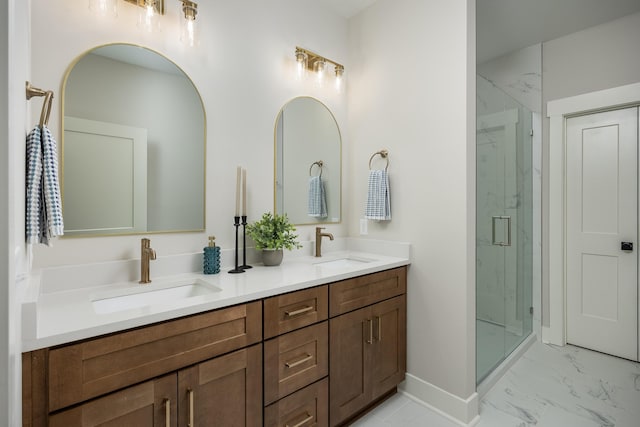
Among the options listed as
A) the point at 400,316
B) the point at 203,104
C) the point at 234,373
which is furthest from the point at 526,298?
the point at 203,104

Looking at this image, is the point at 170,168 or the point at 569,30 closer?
the point at 170,168

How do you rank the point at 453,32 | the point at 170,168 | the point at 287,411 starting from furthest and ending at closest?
the point at 453,32, the point at 170,168, the point at 287,411

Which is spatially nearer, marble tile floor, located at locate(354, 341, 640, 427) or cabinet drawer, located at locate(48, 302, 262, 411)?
cabinet drawer, located at locate(48, 302, 262, 411)

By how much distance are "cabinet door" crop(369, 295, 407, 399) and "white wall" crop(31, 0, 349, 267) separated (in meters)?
0.72

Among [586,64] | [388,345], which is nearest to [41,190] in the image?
[388,345]

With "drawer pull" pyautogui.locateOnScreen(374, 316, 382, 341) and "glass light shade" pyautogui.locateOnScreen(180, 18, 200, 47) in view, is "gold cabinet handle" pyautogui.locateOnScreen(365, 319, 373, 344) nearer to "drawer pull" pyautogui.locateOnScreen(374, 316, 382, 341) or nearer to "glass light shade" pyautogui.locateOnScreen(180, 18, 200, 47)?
"drawer pull" pyautogui.locateOnScreen(374, 316, 382, 341)

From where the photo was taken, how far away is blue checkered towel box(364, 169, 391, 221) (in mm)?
2165

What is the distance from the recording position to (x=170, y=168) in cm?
162

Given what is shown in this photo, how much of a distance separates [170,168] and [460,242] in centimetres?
162

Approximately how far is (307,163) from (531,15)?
2114mm

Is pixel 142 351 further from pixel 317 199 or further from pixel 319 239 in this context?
pixel 317 199

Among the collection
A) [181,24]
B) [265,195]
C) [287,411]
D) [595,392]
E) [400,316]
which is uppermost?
[181,24]

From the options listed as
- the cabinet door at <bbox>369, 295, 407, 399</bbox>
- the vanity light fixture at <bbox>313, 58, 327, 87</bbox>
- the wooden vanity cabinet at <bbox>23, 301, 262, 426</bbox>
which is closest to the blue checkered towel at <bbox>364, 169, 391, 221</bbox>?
the cabinet door at <bbox>369, 295, 407, 399</bbox>

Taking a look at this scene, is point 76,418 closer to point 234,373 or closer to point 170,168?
point 234,373
